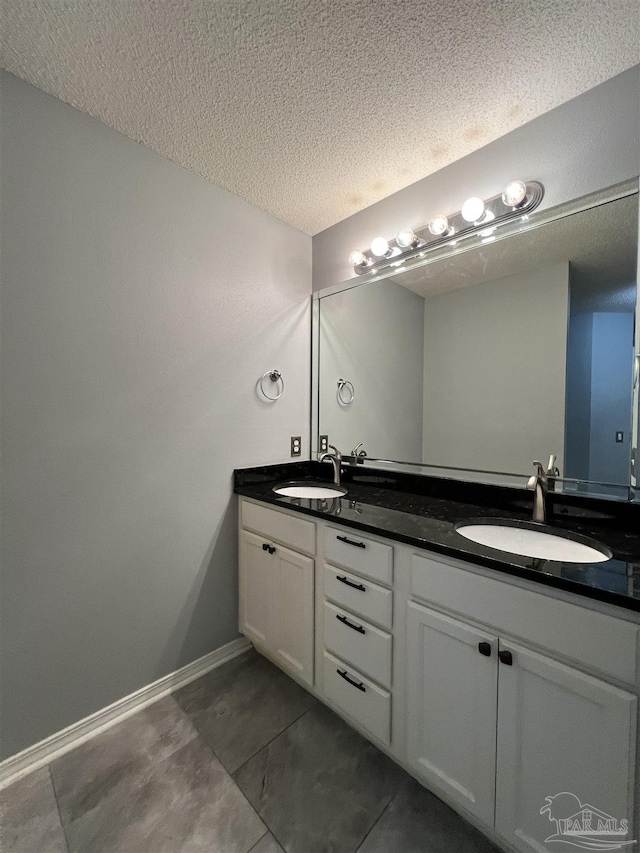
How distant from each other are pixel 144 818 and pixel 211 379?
1583mm

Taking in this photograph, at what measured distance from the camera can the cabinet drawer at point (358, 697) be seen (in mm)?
1178

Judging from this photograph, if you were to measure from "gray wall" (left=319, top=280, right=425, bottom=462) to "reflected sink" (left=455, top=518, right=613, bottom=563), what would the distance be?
0.54 m

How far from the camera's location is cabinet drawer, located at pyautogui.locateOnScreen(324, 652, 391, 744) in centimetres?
118

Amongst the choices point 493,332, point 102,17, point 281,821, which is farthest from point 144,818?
point 102,17

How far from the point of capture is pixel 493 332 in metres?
1.49

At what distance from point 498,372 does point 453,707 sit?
121 cm

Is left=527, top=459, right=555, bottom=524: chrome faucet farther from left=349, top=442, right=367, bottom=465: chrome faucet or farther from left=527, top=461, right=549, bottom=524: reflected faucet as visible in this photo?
left=349, top=442, right=367, bottom=465: chrome faucet

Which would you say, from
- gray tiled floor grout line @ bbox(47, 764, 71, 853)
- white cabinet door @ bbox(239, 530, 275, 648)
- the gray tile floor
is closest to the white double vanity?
the gray tile floor

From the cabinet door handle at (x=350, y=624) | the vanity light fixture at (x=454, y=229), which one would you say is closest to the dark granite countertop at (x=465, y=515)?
the cabinet door handle at (x=350, y=624)

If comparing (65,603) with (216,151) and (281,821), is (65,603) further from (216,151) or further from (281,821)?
(216,151)

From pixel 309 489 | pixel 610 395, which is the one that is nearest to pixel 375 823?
pixel 309 489

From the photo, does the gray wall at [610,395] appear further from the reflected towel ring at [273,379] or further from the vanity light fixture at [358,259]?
the reflected towel ring at [273,379]

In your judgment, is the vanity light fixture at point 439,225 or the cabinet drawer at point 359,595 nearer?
the cabinet drawer at point 359,595

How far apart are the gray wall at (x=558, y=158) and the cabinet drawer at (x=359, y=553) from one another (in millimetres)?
1436
